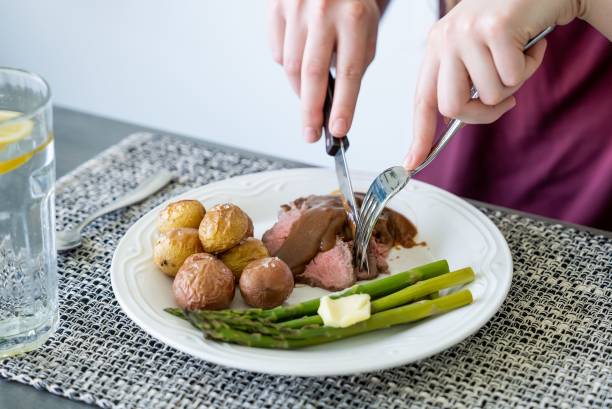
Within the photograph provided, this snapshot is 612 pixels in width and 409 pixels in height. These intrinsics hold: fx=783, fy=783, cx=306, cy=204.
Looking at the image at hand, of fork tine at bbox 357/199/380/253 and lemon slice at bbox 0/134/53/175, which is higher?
lemon slice at bbox 0/134/53/175

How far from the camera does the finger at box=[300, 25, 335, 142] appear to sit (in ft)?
5.60

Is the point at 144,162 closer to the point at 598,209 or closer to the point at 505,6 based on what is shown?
the point at 505,6

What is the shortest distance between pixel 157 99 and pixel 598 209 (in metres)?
2.36

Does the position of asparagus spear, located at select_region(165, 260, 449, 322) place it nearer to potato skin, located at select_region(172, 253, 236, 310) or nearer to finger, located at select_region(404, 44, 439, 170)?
potato skin, located at select_region(172, 253, 236, 310)

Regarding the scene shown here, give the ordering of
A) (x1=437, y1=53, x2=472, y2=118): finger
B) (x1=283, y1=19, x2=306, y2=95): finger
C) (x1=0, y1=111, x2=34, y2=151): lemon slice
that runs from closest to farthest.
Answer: (x1=0, y1=111, x2=34, y2=151): lemon slice → (x1=437, y1=53, x2=472, y2=118): finger → (x1=283, y1=19, x2=306, y2=95): finger

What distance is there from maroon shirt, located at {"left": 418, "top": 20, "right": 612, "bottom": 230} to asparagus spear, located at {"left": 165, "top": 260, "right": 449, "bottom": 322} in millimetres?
820

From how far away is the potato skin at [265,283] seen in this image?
55.4 inches

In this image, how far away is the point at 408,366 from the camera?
134 cm

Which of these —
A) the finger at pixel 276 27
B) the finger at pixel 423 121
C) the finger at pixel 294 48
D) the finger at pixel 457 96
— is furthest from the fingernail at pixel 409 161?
the finger at pixel 276 27

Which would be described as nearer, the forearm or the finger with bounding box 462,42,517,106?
the finger with bounding box 462,42,517,106

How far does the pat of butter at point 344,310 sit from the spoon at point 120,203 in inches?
24.6

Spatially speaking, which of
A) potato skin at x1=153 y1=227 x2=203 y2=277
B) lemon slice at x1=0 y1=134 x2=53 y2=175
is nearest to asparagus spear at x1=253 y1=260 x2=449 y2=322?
potato skin at x1=153 y1=227 x2=203 y2=277

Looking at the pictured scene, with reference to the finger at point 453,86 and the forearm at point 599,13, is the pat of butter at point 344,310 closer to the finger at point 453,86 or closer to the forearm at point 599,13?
the finger at point 453,86

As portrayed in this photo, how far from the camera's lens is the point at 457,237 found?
66.1 inches
